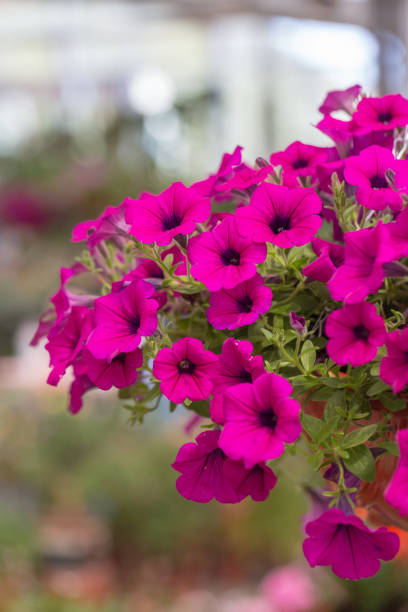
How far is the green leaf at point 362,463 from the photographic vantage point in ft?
1.19

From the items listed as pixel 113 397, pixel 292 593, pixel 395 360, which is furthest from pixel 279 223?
pixel 113 397

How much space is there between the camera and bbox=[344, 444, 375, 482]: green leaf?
0.36 metres

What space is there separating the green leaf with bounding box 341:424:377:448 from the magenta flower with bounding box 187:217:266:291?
0.33 feet

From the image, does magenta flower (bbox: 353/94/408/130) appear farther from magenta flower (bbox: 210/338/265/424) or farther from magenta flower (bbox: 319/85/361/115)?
magenta flower (bbox: 210/338/265/424)

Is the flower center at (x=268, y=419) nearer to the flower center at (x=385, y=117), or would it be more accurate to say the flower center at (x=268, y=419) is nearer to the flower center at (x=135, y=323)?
the flower center at (x=135, y=323)

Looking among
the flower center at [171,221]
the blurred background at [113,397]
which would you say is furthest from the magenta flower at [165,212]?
the blurred background at [113,397]

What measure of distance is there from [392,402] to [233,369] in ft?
0.31

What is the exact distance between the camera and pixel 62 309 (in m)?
0.43

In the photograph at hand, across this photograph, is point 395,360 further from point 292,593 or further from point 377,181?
point 292,593

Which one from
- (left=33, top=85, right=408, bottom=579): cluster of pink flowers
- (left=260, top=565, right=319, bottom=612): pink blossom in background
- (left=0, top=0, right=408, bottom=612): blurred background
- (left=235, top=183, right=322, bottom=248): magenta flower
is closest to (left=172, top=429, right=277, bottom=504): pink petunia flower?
(left=33, top=85, right=408, bottom=579): cluster of pink flowers

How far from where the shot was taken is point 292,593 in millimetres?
1604

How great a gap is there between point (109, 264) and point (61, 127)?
297 centimetres

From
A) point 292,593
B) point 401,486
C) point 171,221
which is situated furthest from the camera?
point 292,593

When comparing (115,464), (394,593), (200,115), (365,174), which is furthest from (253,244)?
(200,115)
